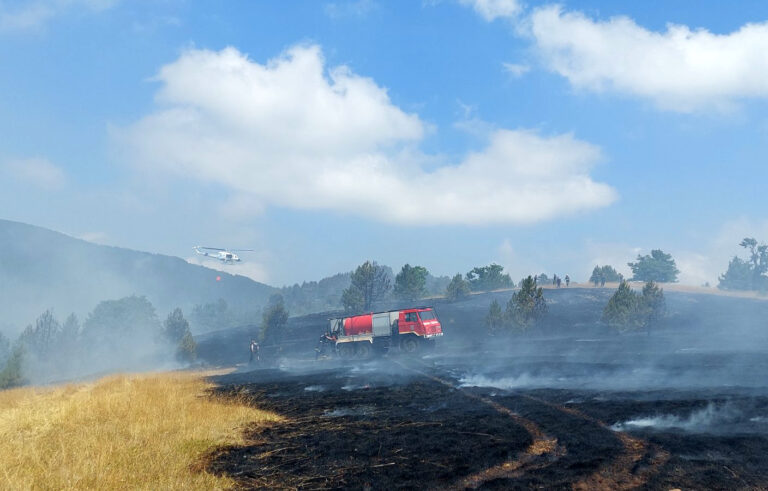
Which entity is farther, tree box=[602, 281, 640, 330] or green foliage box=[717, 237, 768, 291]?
green foliage box=[717, 237, 768, 291]

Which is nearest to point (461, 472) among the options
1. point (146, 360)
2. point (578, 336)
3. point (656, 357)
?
point (656, 357)

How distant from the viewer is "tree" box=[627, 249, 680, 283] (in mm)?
122062

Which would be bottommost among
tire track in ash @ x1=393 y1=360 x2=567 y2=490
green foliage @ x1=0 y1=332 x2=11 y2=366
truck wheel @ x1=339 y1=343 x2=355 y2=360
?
green foliage @ x1=0 y1=332 x2=11 y2=366

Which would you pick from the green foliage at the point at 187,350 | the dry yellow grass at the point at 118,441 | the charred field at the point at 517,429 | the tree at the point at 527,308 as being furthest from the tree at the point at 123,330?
the dry yellow grass at the point at 118,441

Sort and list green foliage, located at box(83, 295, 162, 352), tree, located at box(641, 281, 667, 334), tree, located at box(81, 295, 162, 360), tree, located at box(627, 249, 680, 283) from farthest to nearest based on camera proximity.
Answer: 1. tree, located at box(627, 249, 680, 283)
2. green foliage, located at box(83, 295, 162, 352)
3. tree, located at box(81, 295, 162, 360)
4. tree, located at box(641, 281, 667, 334)

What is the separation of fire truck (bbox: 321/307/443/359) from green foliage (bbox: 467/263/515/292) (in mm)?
76288

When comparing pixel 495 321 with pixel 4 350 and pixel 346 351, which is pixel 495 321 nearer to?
pixel 346 351

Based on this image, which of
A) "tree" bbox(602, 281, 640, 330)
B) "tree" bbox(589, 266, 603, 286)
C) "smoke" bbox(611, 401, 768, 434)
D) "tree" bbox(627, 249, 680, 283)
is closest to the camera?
"smoke" bbox(611, 401, 768, 434)

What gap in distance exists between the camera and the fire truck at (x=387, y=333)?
3800 cm

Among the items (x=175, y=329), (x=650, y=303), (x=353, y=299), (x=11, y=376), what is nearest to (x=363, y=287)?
(x=353, y=299)

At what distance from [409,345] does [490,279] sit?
263 feet

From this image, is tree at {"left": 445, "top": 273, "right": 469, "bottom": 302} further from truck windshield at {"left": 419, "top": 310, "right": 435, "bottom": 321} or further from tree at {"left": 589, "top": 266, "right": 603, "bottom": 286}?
truck windshield at {"left": 419, "top": 310, "right": 435, "bottom": 321}

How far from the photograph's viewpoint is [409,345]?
38.1 metres

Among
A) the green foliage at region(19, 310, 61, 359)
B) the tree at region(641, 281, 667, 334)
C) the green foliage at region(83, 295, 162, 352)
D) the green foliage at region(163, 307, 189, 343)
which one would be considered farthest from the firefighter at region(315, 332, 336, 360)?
the green foliage at region(83, 295, 162, 352)
